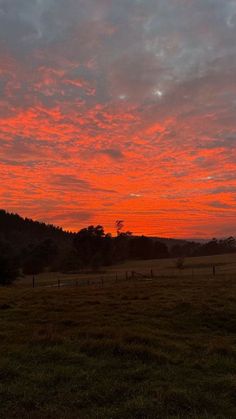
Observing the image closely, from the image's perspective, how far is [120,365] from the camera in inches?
391

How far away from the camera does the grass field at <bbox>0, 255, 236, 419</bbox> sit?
23.4 ft

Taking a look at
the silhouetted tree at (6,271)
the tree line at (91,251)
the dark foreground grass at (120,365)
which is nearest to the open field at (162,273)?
the silhouetted tree at (6,271)

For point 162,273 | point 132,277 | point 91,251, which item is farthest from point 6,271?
point 91,251

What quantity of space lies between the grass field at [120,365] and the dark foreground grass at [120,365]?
Result: 2cm

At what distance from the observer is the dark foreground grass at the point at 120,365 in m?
7.13

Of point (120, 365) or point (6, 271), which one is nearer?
point (120, 365)

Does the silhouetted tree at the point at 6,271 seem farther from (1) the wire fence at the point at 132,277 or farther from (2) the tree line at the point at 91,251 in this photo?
(2) the tree line at the point at 91,251

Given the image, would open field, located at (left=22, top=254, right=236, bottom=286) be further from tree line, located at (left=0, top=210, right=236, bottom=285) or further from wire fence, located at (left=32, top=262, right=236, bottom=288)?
tree line, located at (left=0, top=210, right=236, bottom=285)

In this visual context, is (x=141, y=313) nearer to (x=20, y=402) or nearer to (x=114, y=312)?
(x=114, y=312)

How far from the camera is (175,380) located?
8773 millimetres

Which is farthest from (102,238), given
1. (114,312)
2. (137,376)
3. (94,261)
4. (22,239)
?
(137,376)

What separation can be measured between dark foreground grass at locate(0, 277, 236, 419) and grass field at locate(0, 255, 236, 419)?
0.07 ft

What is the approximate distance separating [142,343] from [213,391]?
4.21 metres

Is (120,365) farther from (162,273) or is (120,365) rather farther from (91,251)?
(91,251)
